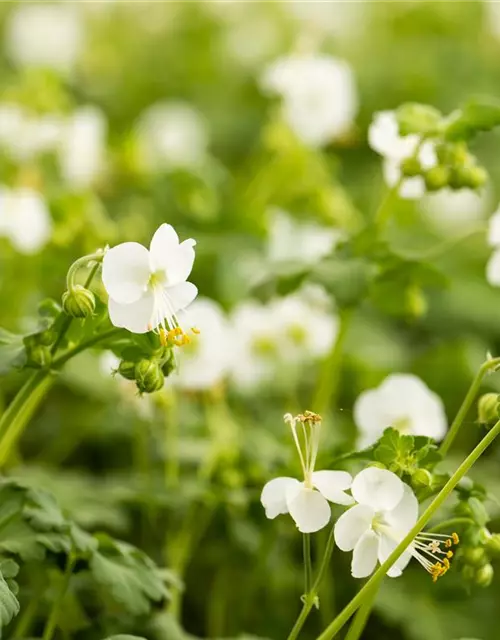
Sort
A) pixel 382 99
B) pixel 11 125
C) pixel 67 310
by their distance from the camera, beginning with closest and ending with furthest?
1. pixel 67 310
2. pixel 11 125
3. pixel 382 99

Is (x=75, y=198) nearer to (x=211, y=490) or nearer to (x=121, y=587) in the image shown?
(x=211, y=490)

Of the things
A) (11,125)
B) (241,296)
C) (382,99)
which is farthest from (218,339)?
(382,99)

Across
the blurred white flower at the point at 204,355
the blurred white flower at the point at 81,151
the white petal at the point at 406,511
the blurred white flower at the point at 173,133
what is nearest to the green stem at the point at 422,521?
the white petal at the point at 406,511

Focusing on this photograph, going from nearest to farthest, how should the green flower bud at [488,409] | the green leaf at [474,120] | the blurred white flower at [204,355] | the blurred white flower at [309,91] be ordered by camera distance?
the green flower bud at [488,409], the green leaf at [474,120], the blurred white flower at [204,355], the blurred white flower at [309,91]

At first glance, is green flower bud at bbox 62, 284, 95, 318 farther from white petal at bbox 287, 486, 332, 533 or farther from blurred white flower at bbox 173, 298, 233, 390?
blurred white flower at bbox 173, 298, 233, 390

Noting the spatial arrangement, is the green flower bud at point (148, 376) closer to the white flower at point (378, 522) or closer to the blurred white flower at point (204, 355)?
the white flower at point (378, 522)

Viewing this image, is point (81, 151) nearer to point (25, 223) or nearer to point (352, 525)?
point (25, 223)

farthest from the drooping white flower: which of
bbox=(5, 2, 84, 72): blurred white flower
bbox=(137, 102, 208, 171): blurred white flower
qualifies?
bbox=(5, 2, 84, 72): blurred white flower
